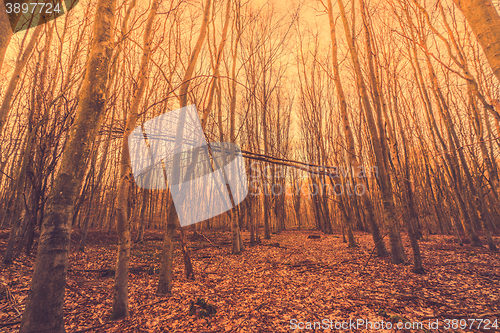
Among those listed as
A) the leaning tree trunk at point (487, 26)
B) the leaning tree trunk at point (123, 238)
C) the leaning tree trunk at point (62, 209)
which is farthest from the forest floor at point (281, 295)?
the leaning tree trunk at point (487, 26)

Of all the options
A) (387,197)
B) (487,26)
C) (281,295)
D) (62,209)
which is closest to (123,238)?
(62,209)

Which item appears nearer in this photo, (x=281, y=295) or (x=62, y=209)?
(x=62, y=209)

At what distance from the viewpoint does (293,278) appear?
3.54 m

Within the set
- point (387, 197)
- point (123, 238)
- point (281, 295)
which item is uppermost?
point (387, 197)

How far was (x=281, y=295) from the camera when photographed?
2.79 metres

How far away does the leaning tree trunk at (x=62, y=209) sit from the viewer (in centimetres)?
136

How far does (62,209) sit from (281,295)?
2.76 metres

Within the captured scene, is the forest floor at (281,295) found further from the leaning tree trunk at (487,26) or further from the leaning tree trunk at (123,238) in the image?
the leaning tree trunk at (487,26)

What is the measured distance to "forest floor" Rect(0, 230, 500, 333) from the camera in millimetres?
2049

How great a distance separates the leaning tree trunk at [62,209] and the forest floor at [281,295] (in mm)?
827

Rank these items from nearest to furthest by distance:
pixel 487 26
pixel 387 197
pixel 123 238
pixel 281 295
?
1. pixel 487 26
2. pixel 123 238
3. pixel 281 295
4. pixel 387 197

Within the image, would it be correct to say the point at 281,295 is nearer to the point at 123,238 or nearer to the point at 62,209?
the point at 123,238

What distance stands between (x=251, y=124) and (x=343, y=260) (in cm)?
656

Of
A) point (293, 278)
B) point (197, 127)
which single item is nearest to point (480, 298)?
point (293, 278)
